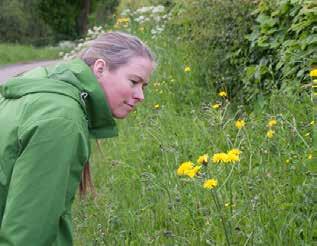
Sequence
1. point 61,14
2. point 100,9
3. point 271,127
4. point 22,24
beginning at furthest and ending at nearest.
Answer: point 22,24
point 100,9
point 61,14
point 271,127

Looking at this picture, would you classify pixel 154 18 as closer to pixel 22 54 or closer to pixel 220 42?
pixel 220 42

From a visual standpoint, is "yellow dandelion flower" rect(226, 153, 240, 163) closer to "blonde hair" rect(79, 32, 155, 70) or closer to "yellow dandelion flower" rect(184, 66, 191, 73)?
"blonde hair" rect(79, 32, 155, 70)

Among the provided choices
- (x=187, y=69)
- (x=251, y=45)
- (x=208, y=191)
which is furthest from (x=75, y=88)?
(x=187, y=69)

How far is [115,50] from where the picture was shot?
2393 mm

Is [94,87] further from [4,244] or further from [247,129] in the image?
[247,129]

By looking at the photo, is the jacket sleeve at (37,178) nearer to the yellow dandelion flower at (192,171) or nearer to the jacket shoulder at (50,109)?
the jacket shoulder at (50,109)

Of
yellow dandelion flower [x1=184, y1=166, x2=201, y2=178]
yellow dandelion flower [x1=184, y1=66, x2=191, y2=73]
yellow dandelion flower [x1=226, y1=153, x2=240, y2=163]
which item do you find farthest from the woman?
yellow dandelion flower [x1=184, y1=66, x2=191, y2=73]

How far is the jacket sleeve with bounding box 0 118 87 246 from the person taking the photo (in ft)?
6.52

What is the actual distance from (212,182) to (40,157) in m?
1.10

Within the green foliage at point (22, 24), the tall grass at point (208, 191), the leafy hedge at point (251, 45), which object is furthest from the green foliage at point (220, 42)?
the green foliage at point (22, 24)

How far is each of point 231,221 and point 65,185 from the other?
55.3 inches

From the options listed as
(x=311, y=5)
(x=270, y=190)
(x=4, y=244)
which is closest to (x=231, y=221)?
(x=270, y=190)

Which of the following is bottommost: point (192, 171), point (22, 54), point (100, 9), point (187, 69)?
point (100, 9)

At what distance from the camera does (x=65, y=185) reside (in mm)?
2049
